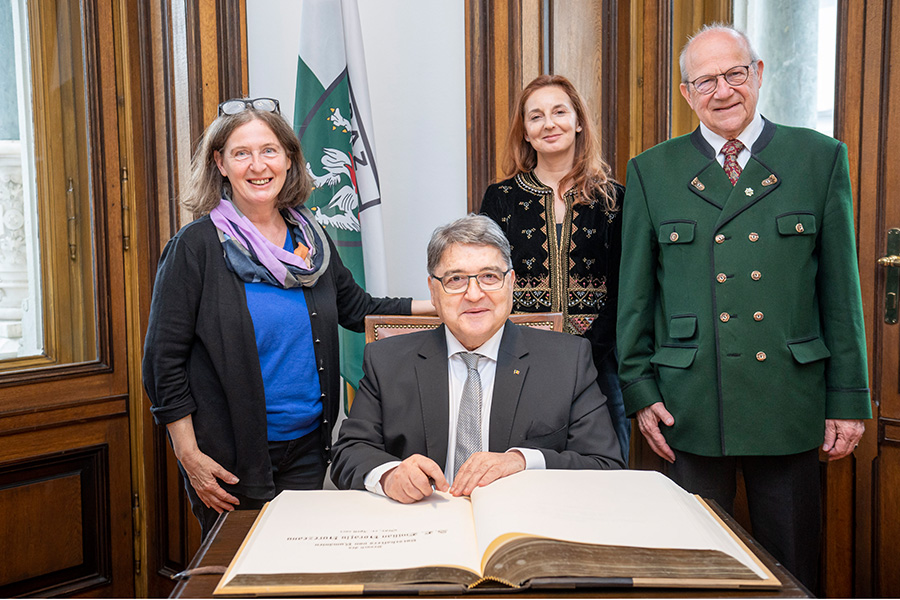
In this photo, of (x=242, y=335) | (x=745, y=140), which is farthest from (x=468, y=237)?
(x=745, y=140)

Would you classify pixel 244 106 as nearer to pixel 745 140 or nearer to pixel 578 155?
pixel 578 155

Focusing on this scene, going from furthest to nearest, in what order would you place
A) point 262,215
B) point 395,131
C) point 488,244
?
1. point 395,131
2. point 262,215
3. point 488,244

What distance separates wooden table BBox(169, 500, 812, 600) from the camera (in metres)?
0.92

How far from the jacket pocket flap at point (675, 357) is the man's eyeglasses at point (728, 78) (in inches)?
25.9

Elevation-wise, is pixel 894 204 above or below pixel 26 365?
above

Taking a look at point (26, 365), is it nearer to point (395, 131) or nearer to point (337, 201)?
point (337, 201)

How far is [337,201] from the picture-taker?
2.79 meters

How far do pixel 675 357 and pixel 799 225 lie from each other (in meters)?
0.44

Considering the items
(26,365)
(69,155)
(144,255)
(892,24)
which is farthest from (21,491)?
(892,24)

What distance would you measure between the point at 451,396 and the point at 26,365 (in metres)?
1.86

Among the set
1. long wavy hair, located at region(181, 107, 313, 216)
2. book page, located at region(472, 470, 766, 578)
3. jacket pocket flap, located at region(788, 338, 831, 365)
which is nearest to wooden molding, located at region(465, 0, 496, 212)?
long wavy hair, located at region(181, 107, 313, 216)

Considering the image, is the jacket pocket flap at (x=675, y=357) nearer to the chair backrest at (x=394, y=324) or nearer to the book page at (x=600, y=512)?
the chair backrest at (x=394, y=324)

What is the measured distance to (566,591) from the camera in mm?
936

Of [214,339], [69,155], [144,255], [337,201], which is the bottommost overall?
[214,339]
